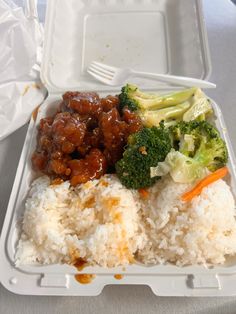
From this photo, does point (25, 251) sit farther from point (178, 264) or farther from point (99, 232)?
point (178, 264)

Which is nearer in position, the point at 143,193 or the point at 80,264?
the point at 80,264

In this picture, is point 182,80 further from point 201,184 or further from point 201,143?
point 201,184

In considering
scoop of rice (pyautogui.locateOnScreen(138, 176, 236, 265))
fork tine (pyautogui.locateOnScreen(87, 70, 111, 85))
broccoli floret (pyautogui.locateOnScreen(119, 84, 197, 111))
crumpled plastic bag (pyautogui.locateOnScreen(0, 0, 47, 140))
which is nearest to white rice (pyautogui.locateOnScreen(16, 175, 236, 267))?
scoop of rice (pyautogui.locateOnScreen(138, 176, 236, 265))

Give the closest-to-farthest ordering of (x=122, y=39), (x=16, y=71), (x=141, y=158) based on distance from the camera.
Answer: (x=141, y=158), (x=16, y=71), (x=122, y=39)

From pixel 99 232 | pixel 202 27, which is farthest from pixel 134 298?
pixel 202 27

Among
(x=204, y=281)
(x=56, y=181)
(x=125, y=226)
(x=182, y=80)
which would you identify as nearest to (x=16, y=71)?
(x=56, y=181)

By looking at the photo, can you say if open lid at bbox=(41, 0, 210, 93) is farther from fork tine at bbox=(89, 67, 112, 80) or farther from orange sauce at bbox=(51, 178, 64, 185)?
orange sauce at bbox=(51, 178, 64, 185)
